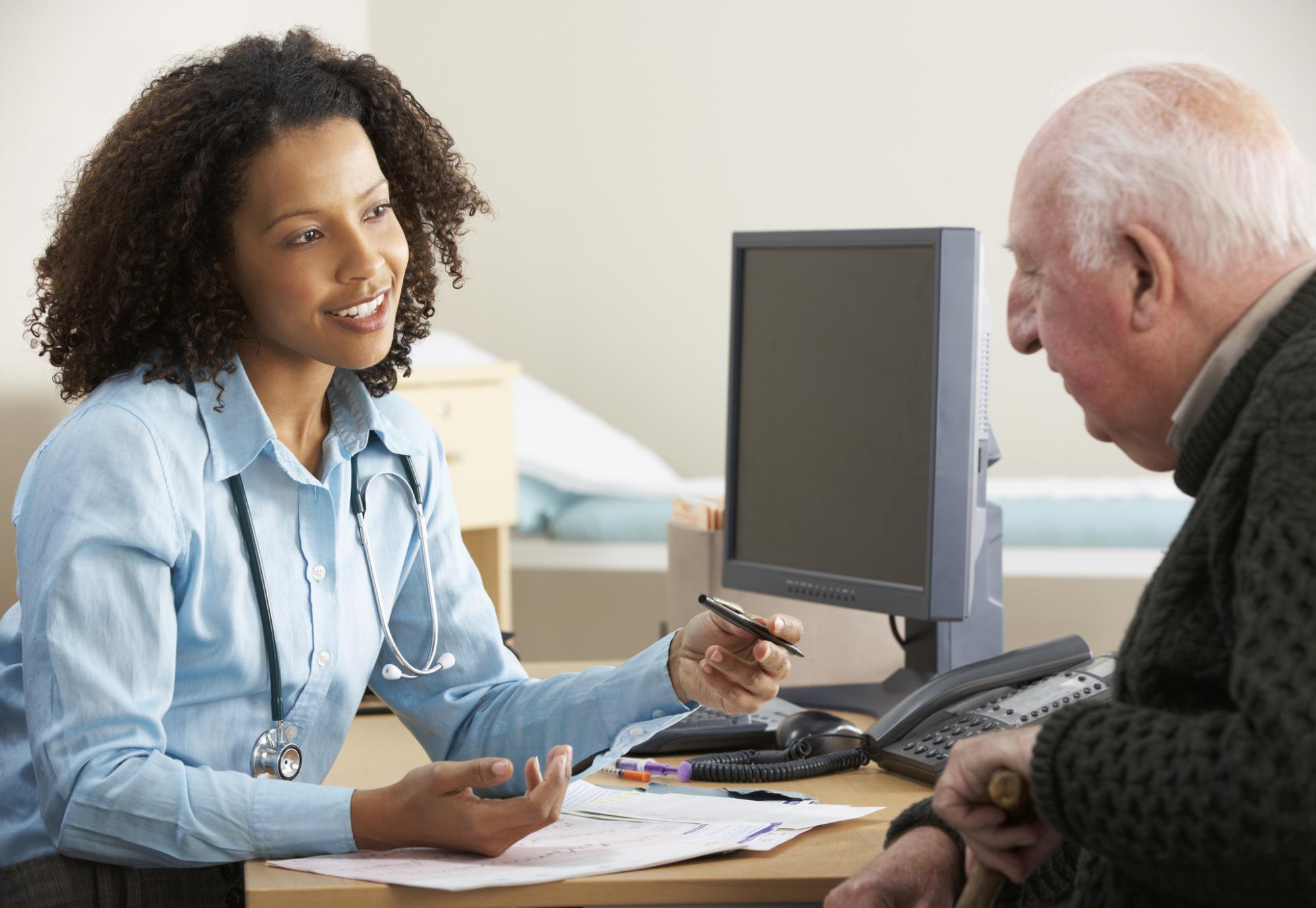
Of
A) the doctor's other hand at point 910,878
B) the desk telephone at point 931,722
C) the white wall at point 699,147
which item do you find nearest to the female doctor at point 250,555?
the desk telephone at point 931,722

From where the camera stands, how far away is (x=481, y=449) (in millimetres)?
2793

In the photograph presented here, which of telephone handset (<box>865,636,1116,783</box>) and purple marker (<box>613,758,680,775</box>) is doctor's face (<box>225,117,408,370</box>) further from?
telephone handset (<box>865,636,1116,783</box>)

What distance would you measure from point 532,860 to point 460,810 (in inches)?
2.8

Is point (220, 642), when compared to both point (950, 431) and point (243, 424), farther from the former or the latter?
point (950, 431)

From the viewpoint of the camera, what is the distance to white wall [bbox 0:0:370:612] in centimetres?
178

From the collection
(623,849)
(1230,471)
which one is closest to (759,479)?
(623,849)

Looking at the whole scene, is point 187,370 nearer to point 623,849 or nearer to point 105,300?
point 105,300

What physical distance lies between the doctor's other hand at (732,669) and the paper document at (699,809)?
9 cm

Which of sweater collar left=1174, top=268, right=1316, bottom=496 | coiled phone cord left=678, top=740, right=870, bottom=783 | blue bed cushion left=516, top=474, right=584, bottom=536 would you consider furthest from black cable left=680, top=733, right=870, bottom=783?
blue bed cushion left=516, top=474, right=584, bottom=536

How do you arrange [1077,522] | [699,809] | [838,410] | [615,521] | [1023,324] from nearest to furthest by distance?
[1023,324]
[699,809]
[838,410]
[1077,522]
[615,521]

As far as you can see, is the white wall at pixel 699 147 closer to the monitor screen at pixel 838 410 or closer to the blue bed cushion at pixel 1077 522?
the blue bed cushion at pixel 1077 522

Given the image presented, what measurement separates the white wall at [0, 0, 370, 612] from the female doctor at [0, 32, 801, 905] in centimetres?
42

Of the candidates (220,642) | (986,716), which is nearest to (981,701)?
(986,716)

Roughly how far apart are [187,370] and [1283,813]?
39.7 inches
